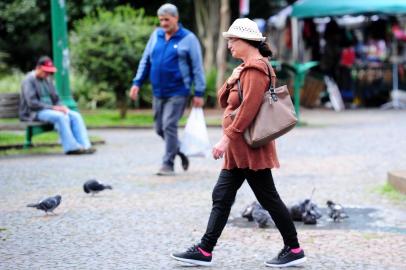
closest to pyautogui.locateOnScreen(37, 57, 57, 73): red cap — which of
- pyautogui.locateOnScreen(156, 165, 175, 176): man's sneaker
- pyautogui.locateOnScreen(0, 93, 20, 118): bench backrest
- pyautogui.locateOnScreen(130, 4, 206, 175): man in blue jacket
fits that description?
pyautogui.locateOnScreen(0, 93, 20, 118): bench backrest

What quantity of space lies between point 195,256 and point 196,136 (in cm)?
481

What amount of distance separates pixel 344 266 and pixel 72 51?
45.2 ft

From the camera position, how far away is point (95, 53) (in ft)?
61.6

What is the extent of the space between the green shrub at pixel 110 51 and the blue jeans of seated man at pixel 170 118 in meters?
7.80

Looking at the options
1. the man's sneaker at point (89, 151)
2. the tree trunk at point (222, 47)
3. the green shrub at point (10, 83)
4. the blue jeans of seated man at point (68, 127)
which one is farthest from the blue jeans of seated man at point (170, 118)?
the tree trunk at point (222, 47)

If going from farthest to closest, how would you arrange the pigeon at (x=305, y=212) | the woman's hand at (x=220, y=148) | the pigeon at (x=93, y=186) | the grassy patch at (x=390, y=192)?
the grassy patch at (x=390, y=192), the pigeon at (x=93, y=186), the pigeon at (x=305, y=212), the woman's hand at (x=220, y=148)

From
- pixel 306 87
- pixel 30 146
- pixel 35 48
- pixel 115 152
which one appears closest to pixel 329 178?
pixel 115 152

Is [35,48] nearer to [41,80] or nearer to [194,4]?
[194,4]

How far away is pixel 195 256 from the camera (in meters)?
6.18

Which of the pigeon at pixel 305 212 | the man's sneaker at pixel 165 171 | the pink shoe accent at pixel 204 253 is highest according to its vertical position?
the pink shoe accent at pixel 204 253

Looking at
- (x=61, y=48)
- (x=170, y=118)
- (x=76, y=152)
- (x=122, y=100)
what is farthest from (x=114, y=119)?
(x=170, y=118)

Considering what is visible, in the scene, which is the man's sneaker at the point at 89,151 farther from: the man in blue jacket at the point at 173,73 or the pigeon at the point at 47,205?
the pigeon at the point at 47,205

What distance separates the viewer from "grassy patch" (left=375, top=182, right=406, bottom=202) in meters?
9.29

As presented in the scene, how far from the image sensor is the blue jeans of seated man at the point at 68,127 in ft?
43.8
